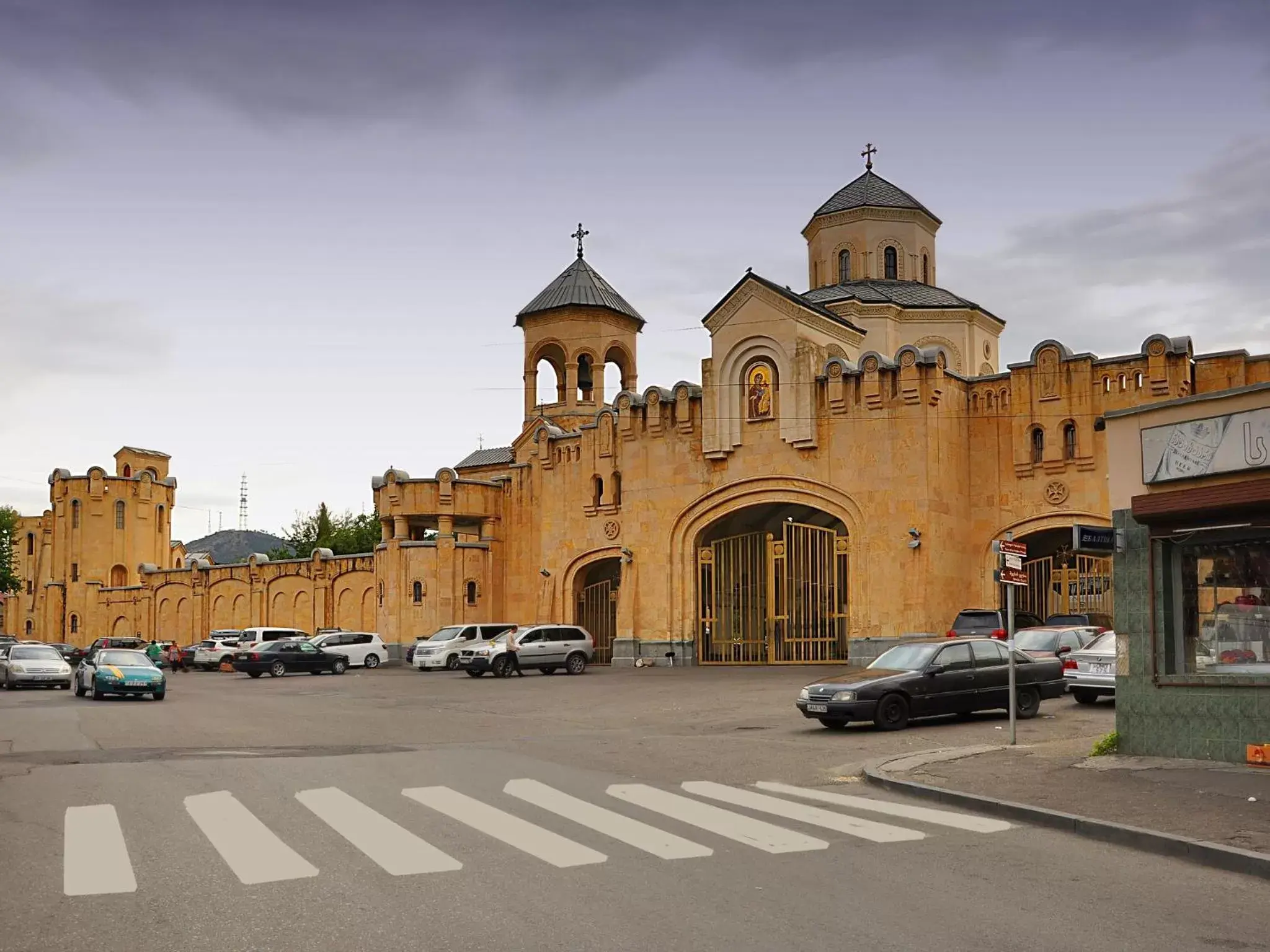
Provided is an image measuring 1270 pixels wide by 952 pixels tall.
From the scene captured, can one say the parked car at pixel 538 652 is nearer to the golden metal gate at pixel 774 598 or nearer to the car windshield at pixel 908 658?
the golden metal gate at pixel 774 598

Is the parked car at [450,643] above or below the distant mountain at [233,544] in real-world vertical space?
below

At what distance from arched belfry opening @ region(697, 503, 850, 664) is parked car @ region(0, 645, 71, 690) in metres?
18.3

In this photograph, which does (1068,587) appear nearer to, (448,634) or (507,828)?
(448,634)

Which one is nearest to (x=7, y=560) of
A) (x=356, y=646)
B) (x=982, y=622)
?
(x=356, y=646)

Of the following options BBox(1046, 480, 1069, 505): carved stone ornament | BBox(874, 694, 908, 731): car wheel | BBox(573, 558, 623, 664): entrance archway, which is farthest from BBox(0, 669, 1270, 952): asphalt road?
BBox(573, 558, 623, 664): entrance archway

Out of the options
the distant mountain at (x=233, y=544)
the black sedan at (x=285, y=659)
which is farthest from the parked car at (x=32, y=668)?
the distant mountain at (x=233, y=544)

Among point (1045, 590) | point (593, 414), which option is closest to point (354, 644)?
point (593, 414)

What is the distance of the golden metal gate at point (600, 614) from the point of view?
44.3 m

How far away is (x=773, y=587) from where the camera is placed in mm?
37906

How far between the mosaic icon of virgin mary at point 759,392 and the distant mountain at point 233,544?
9418 cm

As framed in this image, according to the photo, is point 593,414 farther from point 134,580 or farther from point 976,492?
point 134,580

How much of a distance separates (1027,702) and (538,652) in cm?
1936

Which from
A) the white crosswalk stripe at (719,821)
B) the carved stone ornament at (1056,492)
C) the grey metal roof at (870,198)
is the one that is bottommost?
the white crosswalk stripe at (719,821)

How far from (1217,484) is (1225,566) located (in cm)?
88
